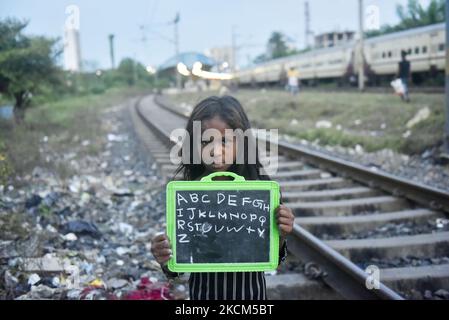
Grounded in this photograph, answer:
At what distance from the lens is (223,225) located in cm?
210

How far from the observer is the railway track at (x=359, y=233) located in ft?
11.8

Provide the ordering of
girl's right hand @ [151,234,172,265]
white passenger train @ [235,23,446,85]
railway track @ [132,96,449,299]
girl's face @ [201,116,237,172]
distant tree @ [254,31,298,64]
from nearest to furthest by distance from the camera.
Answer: girl's right hand @ [151,234,172,265]
girl's face @ [201,116,237,172]
railway track @ [132,96,449,299]
white passenger train @ [235,23,446,85]
distant tree @ [254,31,298,64]

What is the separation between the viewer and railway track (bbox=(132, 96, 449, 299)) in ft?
11.8

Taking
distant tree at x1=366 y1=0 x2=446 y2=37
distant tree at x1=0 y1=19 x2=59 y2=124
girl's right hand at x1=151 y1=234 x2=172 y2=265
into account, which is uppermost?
distant tree at x1=366 y1=0 x2=446 y2=37

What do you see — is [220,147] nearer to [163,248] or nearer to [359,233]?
[163,248]

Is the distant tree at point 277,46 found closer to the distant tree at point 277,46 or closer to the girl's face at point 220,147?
the distant tree at point 277,46

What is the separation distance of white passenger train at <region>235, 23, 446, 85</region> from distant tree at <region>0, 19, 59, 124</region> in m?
14.8

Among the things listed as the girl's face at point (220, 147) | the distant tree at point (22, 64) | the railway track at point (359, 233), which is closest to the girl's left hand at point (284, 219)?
the girl's face at point (220, 147)

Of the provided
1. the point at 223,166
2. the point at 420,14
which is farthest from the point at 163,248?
the point at 420,14

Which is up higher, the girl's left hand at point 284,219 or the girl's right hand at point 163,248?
the girl's left hand at point 284,219

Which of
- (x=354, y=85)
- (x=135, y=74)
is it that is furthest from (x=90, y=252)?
(x=135, y=74)

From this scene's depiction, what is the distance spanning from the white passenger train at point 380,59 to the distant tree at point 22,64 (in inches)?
581

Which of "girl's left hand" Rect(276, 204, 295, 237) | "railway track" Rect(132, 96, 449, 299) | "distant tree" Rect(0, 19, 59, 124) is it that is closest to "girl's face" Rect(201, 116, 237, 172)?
"girl's left hand" Rect(276, 204, 295, 237)

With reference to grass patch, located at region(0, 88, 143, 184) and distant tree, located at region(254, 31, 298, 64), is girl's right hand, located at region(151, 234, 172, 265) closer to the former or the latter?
grass patch, located at region(0, 88, 143, 184)
